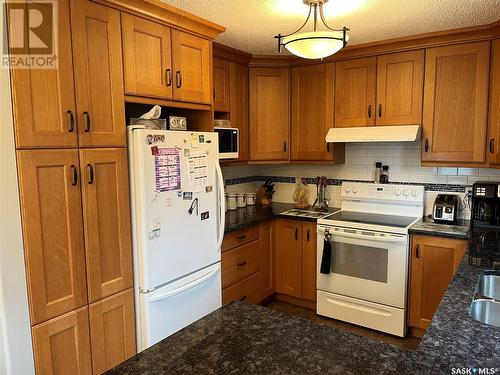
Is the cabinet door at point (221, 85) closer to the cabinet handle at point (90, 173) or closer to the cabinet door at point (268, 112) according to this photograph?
the cabinet door at point (268, 112)

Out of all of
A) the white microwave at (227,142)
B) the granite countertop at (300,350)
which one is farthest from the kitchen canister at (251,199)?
the granite countertop at (300,350)

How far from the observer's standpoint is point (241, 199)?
380 cm

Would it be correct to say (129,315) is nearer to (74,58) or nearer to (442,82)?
(74,58)

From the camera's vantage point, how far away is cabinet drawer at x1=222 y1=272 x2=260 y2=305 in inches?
120

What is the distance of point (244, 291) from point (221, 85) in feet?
5.90

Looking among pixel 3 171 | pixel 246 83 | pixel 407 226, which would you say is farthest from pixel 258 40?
pixel 3 171

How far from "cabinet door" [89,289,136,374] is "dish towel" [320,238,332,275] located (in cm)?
165

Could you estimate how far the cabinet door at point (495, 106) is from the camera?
2.70 meters

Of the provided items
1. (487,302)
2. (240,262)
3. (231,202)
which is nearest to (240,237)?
(240,262)

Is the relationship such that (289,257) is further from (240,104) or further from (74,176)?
(74,176)

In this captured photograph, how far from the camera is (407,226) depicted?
2.94m

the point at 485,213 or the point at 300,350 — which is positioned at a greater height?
the point at 485,213

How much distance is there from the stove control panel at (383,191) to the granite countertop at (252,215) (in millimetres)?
252

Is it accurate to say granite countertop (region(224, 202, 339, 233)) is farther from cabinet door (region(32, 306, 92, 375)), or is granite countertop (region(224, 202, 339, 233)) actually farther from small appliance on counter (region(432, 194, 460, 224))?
cabinet door (region(32, 306, 92, 375))
